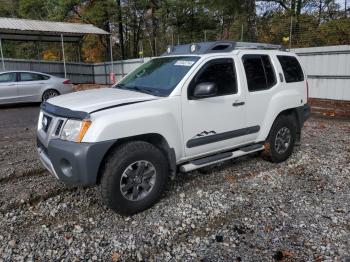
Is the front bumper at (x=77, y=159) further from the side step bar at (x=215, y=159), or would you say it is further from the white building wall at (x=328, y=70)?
the white building wall at (x=328, y=70)

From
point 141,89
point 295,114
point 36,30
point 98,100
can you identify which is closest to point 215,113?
point 141,89

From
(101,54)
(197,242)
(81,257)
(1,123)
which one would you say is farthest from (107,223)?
(101,54)

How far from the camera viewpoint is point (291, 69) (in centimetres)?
577

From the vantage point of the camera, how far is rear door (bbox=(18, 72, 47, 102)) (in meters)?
12.6

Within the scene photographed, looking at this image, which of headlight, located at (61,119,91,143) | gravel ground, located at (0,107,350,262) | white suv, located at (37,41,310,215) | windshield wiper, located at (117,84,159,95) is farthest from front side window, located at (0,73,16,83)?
headlight, located at (61,119,91,143)

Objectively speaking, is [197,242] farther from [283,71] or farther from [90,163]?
[283,71]

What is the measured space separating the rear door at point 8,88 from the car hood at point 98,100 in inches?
365

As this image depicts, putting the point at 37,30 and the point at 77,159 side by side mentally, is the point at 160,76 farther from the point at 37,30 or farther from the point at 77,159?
the point at 37,30

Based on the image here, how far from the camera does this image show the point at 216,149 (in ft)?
15.1

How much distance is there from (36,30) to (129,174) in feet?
56.0

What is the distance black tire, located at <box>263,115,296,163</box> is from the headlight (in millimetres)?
3145

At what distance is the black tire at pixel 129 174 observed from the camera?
3.57 m

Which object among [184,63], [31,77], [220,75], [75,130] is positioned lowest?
[75,130]

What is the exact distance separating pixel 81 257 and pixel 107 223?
0.62 meters
